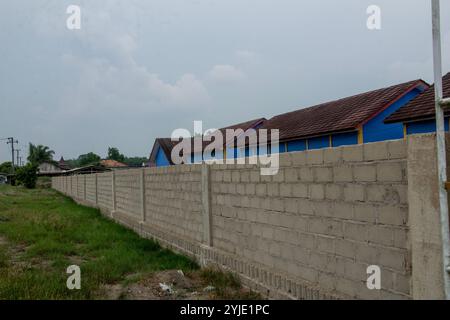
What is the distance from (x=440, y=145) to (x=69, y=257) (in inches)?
275

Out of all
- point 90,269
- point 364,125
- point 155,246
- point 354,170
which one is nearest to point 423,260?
point 354,170

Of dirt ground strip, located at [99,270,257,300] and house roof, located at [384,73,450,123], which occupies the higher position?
house roof, located at [384,73,450,123]

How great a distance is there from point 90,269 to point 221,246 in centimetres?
209

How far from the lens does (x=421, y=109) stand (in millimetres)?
11531

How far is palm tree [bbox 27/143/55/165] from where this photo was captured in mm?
75000

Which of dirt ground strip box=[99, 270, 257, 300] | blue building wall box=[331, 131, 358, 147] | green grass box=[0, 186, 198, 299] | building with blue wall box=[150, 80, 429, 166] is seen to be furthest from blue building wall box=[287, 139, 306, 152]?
dirt ground strip box=[99, 270, 257, 300]

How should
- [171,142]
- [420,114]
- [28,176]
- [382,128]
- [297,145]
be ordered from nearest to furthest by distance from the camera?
[420,114] < [382,128] < [297,145] < [171,142] < [28,176]

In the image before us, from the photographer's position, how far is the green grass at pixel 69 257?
527 cm

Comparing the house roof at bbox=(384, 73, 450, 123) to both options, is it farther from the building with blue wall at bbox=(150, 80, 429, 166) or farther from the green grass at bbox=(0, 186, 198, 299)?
the green grass at bbox=(0, 186, 198, 299)

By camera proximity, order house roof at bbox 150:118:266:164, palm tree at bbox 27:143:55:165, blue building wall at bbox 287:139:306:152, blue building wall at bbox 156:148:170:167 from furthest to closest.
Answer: palm tree at bbox 27:143:55:165
blue building wall at bbox 156:148:170:167
house roof at bbox 150:118:266:164
blue building wall at bbox 287:139:306:152

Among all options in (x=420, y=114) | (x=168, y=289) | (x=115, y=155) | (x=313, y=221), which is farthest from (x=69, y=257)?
(x=115, y=155)

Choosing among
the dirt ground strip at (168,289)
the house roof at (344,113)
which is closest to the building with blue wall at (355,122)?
the house roof at (344,113)

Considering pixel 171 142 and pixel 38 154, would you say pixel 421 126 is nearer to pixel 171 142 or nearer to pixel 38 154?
pixel 171 142

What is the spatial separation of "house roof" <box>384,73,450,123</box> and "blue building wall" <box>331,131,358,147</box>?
3207mm
